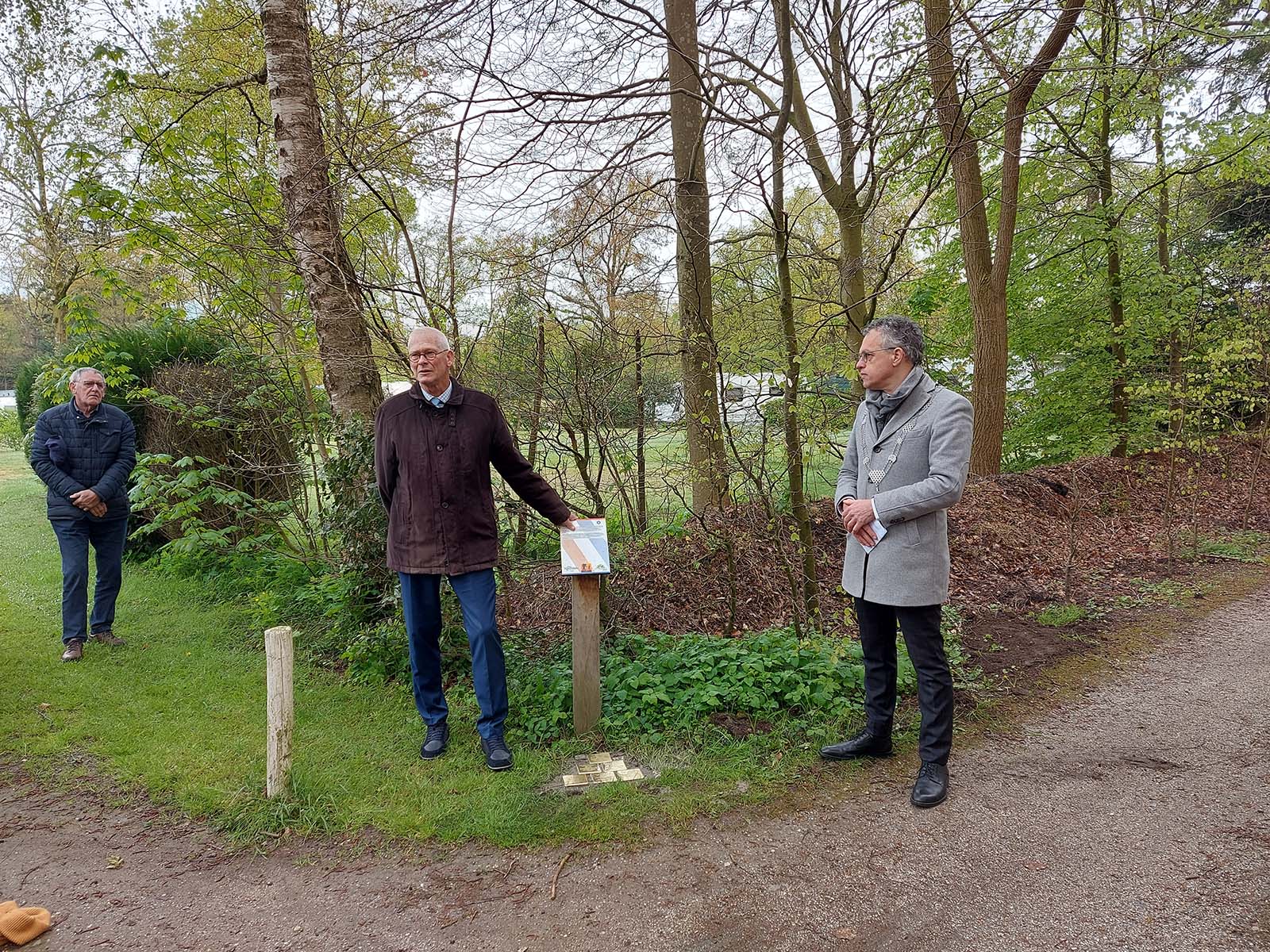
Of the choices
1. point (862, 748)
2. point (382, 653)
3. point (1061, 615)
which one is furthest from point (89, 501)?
point (1061, 615)

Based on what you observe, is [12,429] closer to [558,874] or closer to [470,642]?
[470,642]

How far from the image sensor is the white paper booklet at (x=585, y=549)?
386 centimetres

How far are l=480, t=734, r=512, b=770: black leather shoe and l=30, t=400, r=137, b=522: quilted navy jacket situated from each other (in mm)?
3777

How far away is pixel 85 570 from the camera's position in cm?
541

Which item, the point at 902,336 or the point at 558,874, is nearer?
the point at 558,874

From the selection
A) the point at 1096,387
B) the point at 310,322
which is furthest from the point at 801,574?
the point at 1096,387

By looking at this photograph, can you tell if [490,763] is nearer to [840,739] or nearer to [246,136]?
[840,739]

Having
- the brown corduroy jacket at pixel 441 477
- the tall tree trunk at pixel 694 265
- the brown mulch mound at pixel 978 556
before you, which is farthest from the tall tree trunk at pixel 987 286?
the brown corduroy jacket at pixel 441 477

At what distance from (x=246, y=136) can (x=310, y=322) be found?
555cm

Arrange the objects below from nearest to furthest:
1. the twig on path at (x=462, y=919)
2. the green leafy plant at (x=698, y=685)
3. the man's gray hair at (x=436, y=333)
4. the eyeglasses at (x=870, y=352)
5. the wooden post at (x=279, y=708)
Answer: the twig on path at (x=462, y=919)
the eyeglasses at (x=870, y=352)
the wooden post at (x=279, y=708)
the man's gray hair at (x=436, y=333)
the green leafy plant at (x=698, y=685)

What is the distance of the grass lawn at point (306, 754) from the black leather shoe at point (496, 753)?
0.05 m

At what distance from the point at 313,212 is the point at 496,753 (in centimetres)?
410

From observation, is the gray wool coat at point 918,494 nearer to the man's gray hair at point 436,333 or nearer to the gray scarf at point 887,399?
the gray scarf at point 887,399

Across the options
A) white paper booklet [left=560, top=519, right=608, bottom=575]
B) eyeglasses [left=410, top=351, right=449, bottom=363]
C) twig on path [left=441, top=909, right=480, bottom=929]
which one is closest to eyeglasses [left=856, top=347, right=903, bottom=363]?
white paper booklet [left=560, top=519, right=608, bottom=575]
